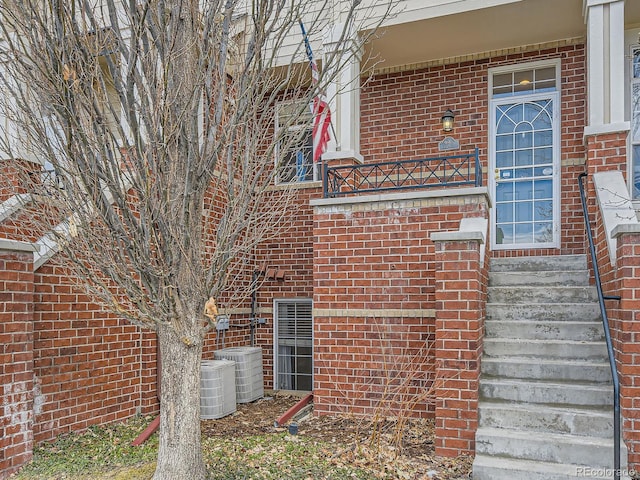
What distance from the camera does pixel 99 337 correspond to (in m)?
5.58

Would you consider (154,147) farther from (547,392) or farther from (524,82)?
(524,82)

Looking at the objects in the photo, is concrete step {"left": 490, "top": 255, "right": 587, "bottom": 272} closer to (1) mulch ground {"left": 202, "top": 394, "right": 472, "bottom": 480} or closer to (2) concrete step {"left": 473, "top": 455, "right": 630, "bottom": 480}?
(1) mulch ground {"left": 202, "top": 394, "right": 472, "bottom": 480}

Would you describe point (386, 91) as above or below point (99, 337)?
above

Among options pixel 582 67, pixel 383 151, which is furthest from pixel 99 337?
pixel 582 67

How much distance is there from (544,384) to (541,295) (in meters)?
1.28

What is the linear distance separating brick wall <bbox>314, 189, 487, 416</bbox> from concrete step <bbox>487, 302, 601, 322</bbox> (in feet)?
2.37

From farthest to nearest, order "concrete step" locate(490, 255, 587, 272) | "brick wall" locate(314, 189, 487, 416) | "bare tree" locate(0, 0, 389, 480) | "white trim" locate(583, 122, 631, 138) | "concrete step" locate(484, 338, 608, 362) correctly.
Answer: "concrete step" locate(490, 255, 587, 272), "white trim" locate(583, 122, 631, 138), "brick wall" locate(314, 189, 487, 416), "concrete step" locate(484, 338, 608, 362), "bare tree" locate(0, 0, 389, 480)

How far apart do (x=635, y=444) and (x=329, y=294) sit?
336cm

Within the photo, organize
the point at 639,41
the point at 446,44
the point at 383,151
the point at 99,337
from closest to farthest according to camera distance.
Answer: the point at 99,337 → the point at 639,41 → the point at 446,44 → the point at 383,151

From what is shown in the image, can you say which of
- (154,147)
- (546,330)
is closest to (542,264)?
(546,330)

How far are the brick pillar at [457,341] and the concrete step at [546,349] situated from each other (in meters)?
0.51

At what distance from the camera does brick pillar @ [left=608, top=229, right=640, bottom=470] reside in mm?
4121

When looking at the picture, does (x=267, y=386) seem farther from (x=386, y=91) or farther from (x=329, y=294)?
(x=386, y=91)

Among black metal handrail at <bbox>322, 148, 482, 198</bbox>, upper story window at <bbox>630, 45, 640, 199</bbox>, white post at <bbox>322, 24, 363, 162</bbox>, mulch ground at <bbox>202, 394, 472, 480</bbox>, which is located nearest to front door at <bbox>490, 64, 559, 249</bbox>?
black metal handrail at <bbox>322, 148, 482, 198</bbox>
